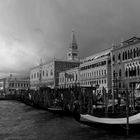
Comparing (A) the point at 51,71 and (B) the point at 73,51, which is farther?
(B) the point at 73,51

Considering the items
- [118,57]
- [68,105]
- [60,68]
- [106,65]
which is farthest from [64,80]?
[68,105]

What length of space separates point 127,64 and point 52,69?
51368 mm

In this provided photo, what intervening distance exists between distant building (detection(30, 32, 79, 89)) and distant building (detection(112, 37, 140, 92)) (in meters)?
42.9

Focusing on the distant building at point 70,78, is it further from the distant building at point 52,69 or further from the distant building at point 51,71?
the distant building at point 52,69

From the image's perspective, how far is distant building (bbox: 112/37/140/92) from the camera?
48531 millimetres

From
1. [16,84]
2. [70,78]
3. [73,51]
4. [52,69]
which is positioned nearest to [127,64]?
[70,78]

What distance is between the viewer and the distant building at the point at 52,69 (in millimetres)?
97312

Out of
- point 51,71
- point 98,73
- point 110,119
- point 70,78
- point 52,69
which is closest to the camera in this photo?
point 110,119

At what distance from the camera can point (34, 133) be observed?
2177 cm

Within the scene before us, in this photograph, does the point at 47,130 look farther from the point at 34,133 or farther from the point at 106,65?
the point at 106,65

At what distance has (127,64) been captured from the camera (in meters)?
51.5

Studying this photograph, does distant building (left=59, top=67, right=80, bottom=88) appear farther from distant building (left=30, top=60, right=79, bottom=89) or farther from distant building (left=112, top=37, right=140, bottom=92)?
distant building (left=112, top=37, right=140, bottom=92)

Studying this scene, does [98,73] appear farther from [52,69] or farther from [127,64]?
[52,69]

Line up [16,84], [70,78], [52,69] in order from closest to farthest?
[70,78], [52,69], [16,84]
